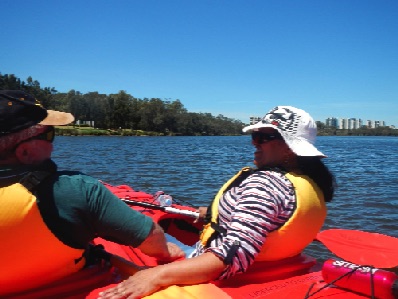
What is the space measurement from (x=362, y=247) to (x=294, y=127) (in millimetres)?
965

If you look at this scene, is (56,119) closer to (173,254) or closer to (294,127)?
(173,254)

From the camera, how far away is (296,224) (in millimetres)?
2219

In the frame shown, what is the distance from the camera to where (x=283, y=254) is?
2357mm

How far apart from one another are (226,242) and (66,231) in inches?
29.9

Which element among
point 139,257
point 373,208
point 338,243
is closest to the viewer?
point 338,243

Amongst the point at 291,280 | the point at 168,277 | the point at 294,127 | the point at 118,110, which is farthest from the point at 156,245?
the point at 118,110

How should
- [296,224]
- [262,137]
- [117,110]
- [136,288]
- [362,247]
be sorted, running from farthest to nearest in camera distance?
[117,110], [362,247], [262,137], [296,224], [136,288]

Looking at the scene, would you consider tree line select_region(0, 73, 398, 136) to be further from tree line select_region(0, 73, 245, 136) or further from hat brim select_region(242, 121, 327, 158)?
hat brim select_region(242, 121, 327, 158)

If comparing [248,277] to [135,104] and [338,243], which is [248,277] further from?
[135,104]

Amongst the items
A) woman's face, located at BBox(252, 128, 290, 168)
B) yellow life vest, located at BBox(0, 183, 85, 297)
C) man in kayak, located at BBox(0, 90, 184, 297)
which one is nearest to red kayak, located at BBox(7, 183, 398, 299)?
yellow life vest, located at BBox(0, 183, 85, 297)

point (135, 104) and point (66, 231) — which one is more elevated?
point (135, 104)

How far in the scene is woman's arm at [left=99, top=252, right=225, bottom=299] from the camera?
1808mm

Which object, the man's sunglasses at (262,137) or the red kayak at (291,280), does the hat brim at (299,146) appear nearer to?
the man's sunglasses at (262,137)

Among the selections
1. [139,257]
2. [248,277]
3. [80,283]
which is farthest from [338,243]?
[80,283]
